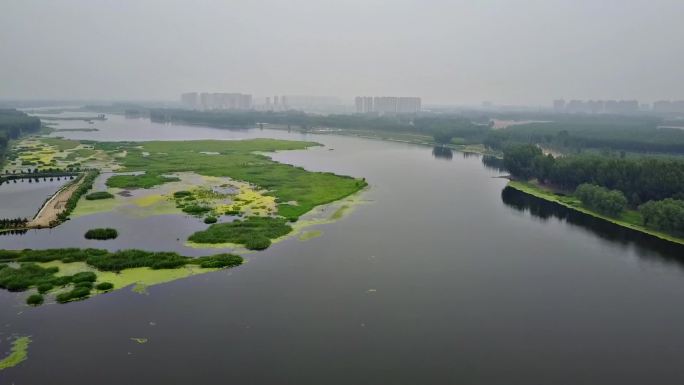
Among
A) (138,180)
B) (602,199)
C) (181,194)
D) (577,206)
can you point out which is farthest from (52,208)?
(602,199)

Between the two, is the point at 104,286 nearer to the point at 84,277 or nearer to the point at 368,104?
the point at 84,277

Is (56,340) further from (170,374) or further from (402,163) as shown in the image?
(402,163)

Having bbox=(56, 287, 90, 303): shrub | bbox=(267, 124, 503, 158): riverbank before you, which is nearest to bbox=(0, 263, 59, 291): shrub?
bbox=(56, 287, 90, 303): shrub

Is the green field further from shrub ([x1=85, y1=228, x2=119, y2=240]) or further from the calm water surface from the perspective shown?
shrub ([x1=85, y1=228, x2=119, y2=240])

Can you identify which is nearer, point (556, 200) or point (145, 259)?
point (145, 259)

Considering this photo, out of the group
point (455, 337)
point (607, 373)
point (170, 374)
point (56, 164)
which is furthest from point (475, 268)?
point (56, 164)

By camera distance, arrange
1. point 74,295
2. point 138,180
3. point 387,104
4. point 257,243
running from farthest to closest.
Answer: point 387,104, point 138,180, point 257,243, point 74,295
